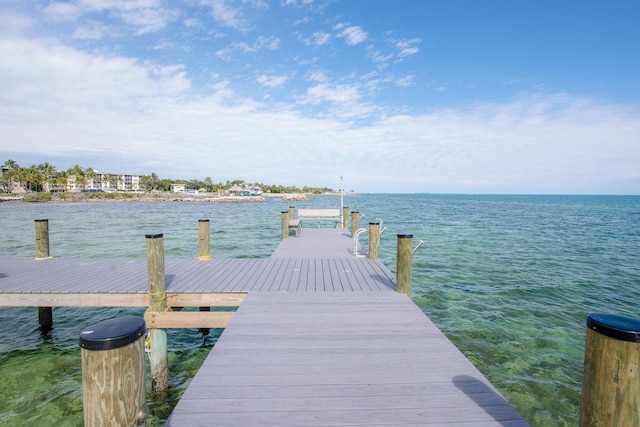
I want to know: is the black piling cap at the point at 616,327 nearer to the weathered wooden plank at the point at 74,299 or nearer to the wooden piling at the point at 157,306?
the wooden piling at the point at 157,306

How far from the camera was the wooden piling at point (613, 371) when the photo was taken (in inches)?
78.9

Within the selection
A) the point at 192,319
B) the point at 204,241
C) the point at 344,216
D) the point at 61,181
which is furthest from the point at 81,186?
the point at 192,319

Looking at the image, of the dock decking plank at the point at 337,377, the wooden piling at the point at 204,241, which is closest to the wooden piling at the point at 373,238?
the dock decking plank at the point at 337,377

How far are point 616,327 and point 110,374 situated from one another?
301 cm

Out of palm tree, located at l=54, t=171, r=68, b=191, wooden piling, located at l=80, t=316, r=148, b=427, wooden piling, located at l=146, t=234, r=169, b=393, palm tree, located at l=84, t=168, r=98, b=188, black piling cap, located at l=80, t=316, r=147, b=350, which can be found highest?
palm tree, located at l=84, t=168, r=98, b=188

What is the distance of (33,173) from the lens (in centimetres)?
9212

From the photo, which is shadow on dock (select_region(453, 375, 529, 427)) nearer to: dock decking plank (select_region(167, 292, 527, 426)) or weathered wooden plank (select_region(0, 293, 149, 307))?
dock decking plank (select_region(167, 292, 527, 426))

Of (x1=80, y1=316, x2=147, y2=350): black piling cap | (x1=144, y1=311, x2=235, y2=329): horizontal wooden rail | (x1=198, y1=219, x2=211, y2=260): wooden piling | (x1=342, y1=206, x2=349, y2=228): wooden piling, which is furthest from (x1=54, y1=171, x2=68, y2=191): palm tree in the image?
(x1=80, y1=316, x2=147, y2=350): black piling cap

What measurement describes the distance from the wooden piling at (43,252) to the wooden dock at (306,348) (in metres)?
0.71

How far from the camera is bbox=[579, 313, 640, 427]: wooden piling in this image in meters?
2.00

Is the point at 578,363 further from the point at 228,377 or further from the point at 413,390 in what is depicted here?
the point at 228,377

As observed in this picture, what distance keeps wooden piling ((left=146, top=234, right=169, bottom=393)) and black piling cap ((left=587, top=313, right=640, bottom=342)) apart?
5.79 metres

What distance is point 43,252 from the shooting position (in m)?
8.81

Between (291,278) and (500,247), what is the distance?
1653cm
